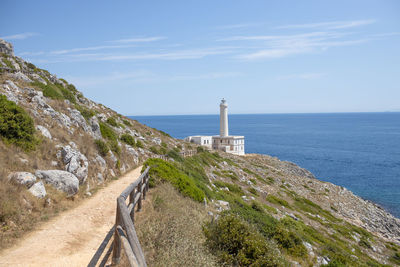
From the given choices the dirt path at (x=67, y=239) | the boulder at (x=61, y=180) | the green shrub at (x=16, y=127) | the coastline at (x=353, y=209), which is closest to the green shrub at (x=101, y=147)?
the green shrub at (x=16, y=127)

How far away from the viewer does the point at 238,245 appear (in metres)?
8.64

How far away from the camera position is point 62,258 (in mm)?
6191

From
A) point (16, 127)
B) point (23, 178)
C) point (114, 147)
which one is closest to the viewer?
point (23, 178)

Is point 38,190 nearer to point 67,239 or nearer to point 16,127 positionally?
point 67,239

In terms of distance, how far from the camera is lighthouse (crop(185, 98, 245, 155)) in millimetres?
64812

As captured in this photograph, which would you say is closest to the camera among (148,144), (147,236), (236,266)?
(147,236)

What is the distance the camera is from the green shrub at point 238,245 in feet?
26.9

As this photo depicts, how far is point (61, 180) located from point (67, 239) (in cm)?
405

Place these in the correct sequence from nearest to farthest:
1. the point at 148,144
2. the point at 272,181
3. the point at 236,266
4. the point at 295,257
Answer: the point at 236,266 → the point at 295,257 → the point at 148,144 → the point at 272,181

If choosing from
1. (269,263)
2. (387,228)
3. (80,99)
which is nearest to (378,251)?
(387,228)

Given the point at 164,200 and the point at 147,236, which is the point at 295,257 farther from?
the point at 147,236

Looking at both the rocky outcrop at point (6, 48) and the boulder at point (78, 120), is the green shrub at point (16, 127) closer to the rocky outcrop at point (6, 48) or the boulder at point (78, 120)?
the boulder at point (78, 120)

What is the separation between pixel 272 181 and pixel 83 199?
1259 inches

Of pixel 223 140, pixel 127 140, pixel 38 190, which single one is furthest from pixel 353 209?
pixel 38 190
